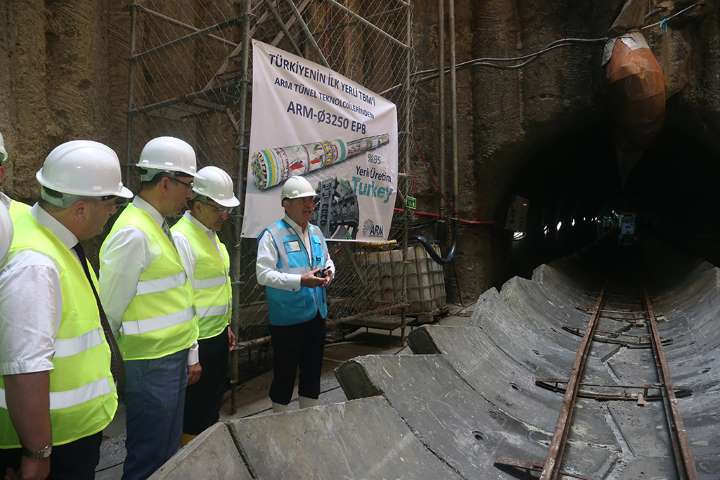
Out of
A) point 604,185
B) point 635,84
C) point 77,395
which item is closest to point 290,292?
point 77,395

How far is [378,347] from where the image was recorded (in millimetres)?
6223

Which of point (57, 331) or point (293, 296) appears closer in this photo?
point (57, 331)

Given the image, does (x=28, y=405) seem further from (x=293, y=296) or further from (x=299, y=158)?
(x=299, y=158)

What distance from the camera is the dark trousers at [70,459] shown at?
1.65 metres

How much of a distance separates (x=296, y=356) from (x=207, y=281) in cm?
85

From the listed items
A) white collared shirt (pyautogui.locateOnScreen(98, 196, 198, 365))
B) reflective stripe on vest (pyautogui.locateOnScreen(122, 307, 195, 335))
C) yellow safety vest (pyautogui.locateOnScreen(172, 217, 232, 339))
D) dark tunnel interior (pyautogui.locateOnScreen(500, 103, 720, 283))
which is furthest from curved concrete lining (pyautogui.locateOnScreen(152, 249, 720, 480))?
dark tunnel interior (pyautogui.locateOnScreen(500, 103, 720, 283))

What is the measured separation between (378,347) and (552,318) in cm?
294

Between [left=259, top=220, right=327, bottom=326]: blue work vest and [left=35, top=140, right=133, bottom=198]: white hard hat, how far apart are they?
5.27 feet

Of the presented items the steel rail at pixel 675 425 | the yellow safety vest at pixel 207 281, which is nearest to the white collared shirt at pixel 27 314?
the yellow safety vest at pixel 207 281

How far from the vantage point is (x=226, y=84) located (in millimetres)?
4402

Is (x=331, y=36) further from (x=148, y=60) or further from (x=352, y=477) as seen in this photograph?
(x=352, y=477)

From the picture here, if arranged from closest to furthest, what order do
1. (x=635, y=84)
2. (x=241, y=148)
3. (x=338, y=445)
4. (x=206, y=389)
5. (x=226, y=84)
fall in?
(x=338, y=445) < (x=206, y=389) < (x=241, y=148) < (x=226, y=84) < (x=635, y=84)

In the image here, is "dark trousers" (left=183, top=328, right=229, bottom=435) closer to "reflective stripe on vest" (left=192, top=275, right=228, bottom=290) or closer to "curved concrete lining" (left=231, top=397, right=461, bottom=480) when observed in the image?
"reflective stripe on vest" (left=192, top=275, right=228, bottom=290)

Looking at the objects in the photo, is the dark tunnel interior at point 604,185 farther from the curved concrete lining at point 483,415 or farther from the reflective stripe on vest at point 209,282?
the reflective stripe on vest at point 209,282
